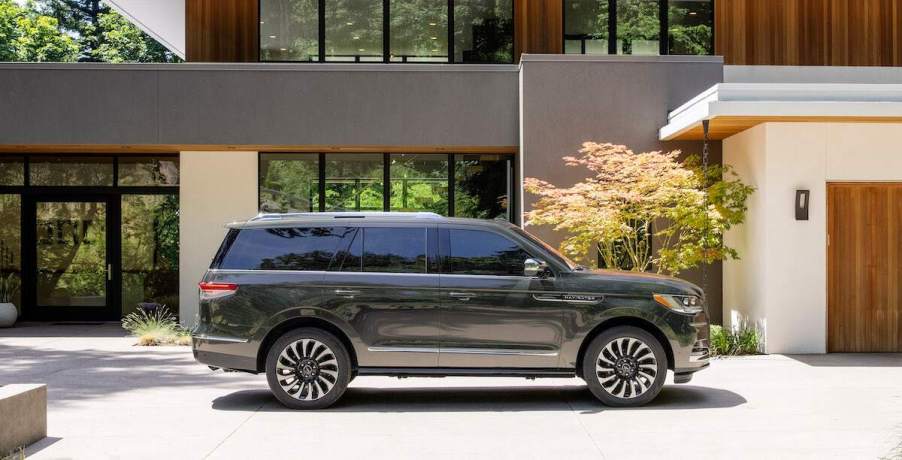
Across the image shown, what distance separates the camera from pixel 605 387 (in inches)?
376

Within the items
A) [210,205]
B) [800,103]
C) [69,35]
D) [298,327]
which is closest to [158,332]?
[210,205]

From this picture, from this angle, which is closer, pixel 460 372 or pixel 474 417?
pixel 474 417

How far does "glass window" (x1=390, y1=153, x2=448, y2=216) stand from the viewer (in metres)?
17.6

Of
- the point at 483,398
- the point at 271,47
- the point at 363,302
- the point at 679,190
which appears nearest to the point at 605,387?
the point at 483,398

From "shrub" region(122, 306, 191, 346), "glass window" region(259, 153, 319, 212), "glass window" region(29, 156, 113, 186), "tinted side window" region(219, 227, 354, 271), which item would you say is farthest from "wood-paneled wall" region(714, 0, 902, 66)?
"glass window" region(29, 156, 113, 186)

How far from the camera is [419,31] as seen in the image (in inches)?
729

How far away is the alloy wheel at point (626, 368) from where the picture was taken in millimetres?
9539

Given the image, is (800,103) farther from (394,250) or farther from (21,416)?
(21,416)

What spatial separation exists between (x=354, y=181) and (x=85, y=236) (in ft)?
19.3

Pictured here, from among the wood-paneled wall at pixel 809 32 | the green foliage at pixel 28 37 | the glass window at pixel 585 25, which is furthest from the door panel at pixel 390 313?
the green foliage at pixel 28 37

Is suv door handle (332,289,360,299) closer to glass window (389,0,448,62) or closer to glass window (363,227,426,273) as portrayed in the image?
glass window (363,227,426,273)

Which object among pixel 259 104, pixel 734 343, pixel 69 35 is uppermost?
pixel 69 35

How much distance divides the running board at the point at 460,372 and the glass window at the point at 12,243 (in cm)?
1221

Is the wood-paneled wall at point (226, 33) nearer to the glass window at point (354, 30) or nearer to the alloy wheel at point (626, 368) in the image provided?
the glass window at point (354, 30)
